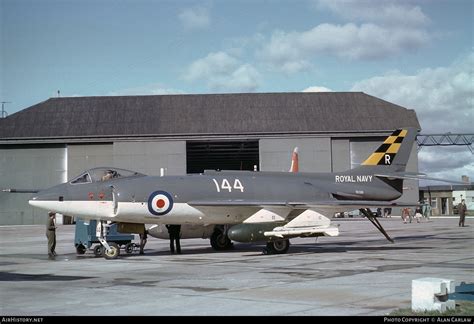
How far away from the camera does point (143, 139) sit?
188 ft

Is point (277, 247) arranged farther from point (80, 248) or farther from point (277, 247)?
point (80, 248)

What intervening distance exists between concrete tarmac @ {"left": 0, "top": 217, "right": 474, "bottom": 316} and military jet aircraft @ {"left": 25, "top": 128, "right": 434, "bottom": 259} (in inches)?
36.6

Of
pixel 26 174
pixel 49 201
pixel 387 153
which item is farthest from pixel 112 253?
pixel 26 174

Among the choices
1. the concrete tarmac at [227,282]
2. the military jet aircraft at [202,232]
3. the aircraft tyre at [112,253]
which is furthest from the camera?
the military jet aircraft at [202,232]

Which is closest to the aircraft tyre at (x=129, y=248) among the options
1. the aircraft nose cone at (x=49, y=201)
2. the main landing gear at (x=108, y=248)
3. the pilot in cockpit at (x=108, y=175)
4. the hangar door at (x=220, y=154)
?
the main landing gear at (x=108, y=248)

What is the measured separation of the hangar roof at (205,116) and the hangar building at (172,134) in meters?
0.10

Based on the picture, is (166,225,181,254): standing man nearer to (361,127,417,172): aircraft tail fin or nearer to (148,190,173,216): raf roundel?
(148,190,173,216): raf roundel

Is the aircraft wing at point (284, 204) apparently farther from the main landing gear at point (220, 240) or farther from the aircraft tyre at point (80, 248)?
the aircraft tyre at point (80, 248)

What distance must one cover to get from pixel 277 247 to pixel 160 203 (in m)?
3.91

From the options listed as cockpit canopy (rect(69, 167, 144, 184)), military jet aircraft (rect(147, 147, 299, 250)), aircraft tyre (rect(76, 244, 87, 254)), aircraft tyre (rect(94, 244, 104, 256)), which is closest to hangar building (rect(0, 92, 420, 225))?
military jet aircraft (rect(147, 147, 299, 250))

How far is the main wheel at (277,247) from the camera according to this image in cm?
1880

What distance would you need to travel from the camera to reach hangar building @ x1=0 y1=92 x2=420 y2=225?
57344 mm

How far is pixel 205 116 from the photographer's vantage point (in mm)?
59406

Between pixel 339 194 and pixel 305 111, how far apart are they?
131 feet
